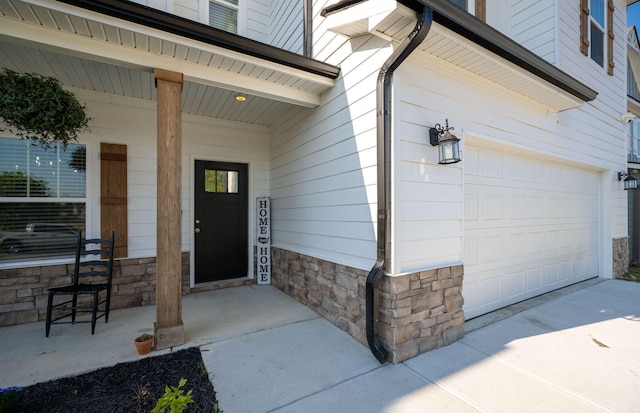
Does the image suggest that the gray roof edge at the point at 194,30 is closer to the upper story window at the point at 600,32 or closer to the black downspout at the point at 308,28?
the black downspout at the point at 308,28

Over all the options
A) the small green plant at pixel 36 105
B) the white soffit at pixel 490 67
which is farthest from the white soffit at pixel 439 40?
the small green plant at pixel 36 105

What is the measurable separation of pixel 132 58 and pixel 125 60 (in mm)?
57

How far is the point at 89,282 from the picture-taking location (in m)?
3.51

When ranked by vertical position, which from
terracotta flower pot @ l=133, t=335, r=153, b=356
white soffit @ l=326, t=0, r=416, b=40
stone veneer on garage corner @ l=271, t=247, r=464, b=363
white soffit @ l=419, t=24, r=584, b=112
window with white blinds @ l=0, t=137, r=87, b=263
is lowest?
terracotta flower pot @ l=133, t=335, r=153, b=356

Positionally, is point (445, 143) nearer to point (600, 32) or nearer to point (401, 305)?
point (401, 305)

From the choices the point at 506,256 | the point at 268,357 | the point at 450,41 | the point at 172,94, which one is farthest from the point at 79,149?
the point at 506,256

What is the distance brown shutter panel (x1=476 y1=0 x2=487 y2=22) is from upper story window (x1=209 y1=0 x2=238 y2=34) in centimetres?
340

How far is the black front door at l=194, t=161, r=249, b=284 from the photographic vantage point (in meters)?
4.44

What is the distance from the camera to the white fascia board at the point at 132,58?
6.91 feet

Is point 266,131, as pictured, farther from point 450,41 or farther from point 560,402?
point 560,402

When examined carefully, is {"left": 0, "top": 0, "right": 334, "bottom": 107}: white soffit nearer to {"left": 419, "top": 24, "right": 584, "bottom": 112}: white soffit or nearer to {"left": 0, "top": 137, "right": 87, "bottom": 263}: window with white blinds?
{"left": 419, "top": 24, "right": 584, "bottom": 112}: white soffit

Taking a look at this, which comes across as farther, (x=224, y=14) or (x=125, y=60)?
(x=224, y=14)

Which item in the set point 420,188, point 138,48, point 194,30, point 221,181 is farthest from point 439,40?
point 221,181

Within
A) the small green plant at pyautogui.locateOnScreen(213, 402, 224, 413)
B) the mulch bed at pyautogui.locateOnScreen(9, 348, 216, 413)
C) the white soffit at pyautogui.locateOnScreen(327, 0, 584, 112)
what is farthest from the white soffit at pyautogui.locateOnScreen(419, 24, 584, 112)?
the mulch bed at pyautogui.locateOnScreen(9, 348, 216, 413)
